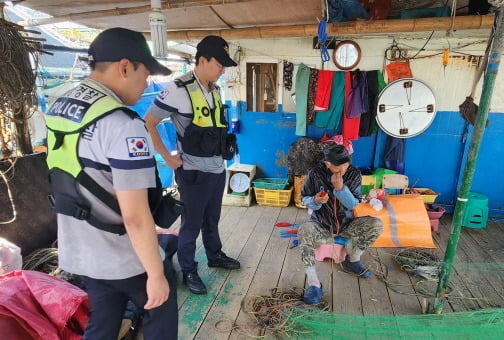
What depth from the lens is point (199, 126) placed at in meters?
2.22

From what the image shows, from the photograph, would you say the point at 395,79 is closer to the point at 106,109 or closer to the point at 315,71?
the point at 315,71

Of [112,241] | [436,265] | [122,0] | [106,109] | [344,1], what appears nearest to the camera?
[106,109]

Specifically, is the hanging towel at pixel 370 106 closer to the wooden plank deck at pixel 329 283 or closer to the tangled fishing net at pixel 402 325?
the wooden plank deck at pixel 329 283

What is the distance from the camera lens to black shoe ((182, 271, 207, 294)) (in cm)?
244

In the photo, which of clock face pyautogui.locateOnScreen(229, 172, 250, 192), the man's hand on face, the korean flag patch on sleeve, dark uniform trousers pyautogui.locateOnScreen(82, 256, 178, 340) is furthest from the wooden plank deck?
the korean flag patch on sleeve

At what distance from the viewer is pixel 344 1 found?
3.18 m

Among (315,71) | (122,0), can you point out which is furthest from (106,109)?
(315,71)

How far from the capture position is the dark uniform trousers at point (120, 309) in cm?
128

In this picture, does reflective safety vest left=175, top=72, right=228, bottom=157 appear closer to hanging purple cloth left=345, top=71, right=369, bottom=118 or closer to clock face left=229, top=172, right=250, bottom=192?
clock face left=229, top=172, right=250, bottom=192

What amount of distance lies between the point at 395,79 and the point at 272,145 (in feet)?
6.27

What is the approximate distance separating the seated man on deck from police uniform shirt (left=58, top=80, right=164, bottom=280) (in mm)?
1538

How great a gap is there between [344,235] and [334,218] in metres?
0.18

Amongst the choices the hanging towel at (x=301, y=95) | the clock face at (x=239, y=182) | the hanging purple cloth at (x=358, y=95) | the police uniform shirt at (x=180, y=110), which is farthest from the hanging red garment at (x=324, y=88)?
the police uniform shirt at (x=180, y=110)

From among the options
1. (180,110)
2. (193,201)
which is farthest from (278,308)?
(180,110)
